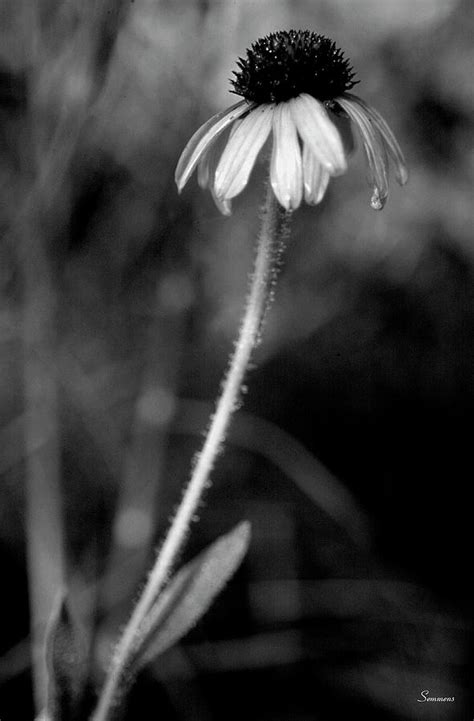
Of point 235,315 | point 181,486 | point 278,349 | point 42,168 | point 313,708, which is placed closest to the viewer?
point 313,708

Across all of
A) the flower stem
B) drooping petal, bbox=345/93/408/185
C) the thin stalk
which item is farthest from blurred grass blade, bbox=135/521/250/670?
drooping petal, bbox=345/93/408/185

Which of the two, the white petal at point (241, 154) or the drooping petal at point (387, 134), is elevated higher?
the drooping petal at point (387, 134)

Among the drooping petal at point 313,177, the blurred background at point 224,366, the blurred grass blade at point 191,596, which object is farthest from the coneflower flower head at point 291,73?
the blurred grass blade at point 191,596

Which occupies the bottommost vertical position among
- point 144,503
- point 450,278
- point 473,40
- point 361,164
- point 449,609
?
point 449,609

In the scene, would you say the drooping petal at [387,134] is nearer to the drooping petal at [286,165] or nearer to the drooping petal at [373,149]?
the drooping petal at [373,149]

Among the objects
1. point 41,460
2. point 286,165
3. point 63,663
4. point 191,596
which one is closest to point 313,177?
point 286,165

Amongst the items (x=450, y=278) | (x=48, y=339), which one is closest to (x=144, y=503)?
(x=48, y=339)

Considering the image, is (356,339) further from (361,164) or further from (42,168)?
(42,168)
